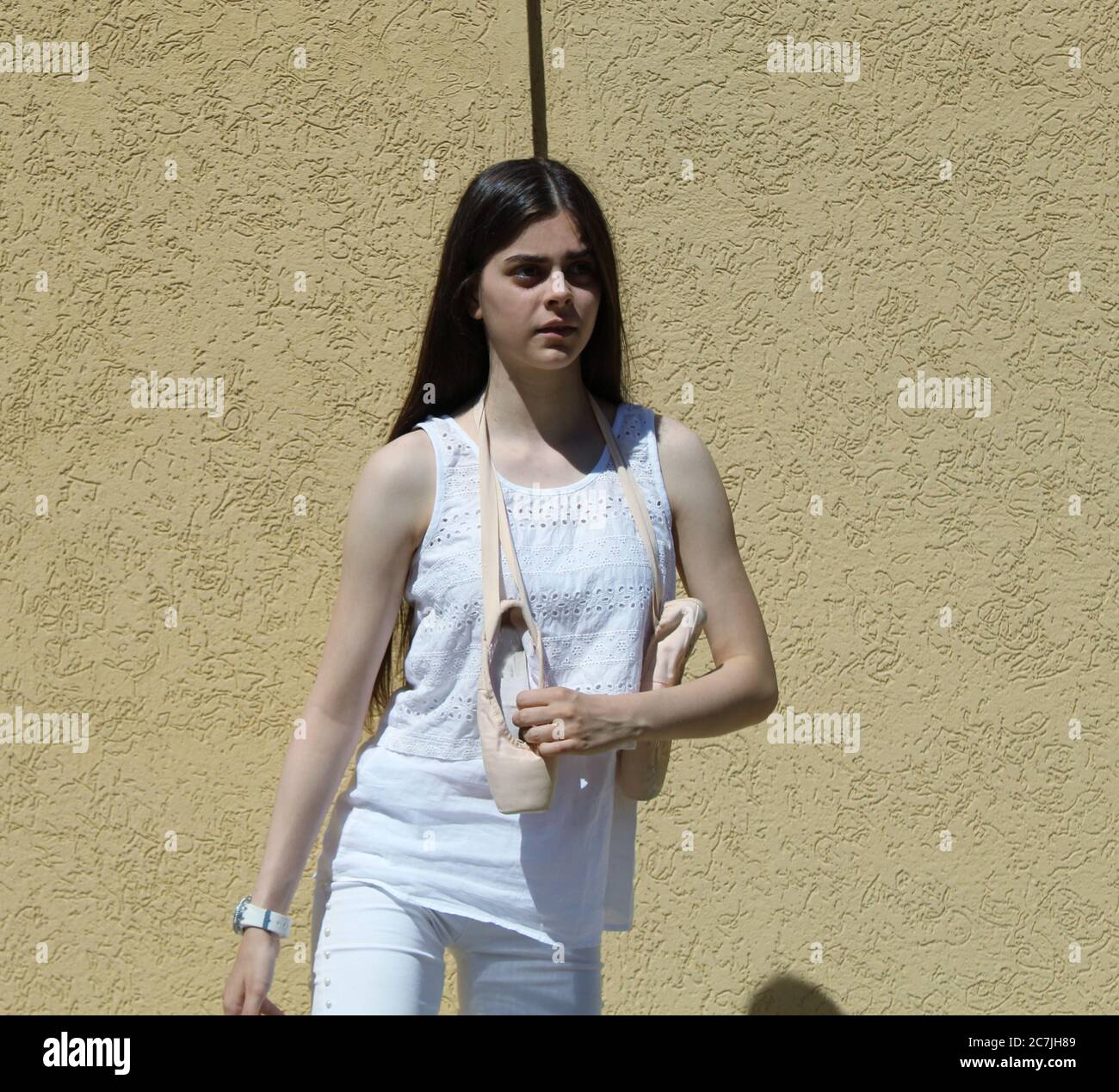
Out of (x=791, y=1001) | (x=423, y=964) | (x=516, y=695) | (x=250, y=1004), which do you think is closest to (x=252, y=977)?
(x=250, y=1004)

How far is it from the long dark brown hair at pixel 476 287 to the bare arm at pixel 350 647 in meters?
0.10

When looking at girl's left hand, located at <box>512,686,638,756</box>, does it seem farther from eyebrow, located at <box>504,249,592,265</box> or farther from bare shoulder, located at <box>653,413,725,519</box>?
eyebrow, located at <box>504,249,592,265</box>

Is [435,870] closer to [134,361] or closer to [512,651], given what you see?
[512,651]

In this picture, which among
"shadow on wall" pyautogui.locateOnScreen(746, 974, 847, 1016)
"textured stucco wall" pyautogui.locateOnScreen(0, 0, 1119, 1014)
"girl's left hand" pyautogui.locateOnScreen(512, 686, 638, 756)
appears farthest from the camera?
"shadow on wall" pyautogui.locateOnScreen(746, 974, 847, 1016)

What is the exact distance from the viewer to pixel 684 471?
88.5 inches

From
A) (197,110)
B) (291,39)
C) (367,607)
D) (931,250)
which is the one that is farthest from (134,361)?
(931,250)

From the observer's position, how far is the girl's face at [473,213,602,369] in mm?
2141

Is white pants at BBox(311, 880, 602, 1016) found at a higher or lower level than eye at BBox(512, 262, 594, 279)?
lower

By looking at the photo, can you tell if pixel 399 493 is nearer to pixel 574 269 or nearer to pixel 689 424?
pixel 574 269

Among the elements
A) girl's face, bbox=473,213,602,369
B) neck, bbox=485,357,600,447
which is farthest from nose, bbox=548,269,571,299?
neck, bbox=485,357,600,447

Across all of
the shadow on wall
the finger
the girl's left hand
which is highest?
the girl's left hand

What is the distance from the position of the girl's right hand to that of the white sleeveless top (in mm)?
136

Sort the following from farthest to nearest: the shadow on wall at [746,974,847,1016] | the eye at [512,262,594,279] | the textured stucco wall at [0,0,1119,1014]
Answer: the shadow on wall at [746,974,847,1016], the textured stucco wall at [0,0,1119,1014], the eye at [512,262,594,279]

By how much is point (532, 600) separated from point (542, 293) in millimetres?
498
